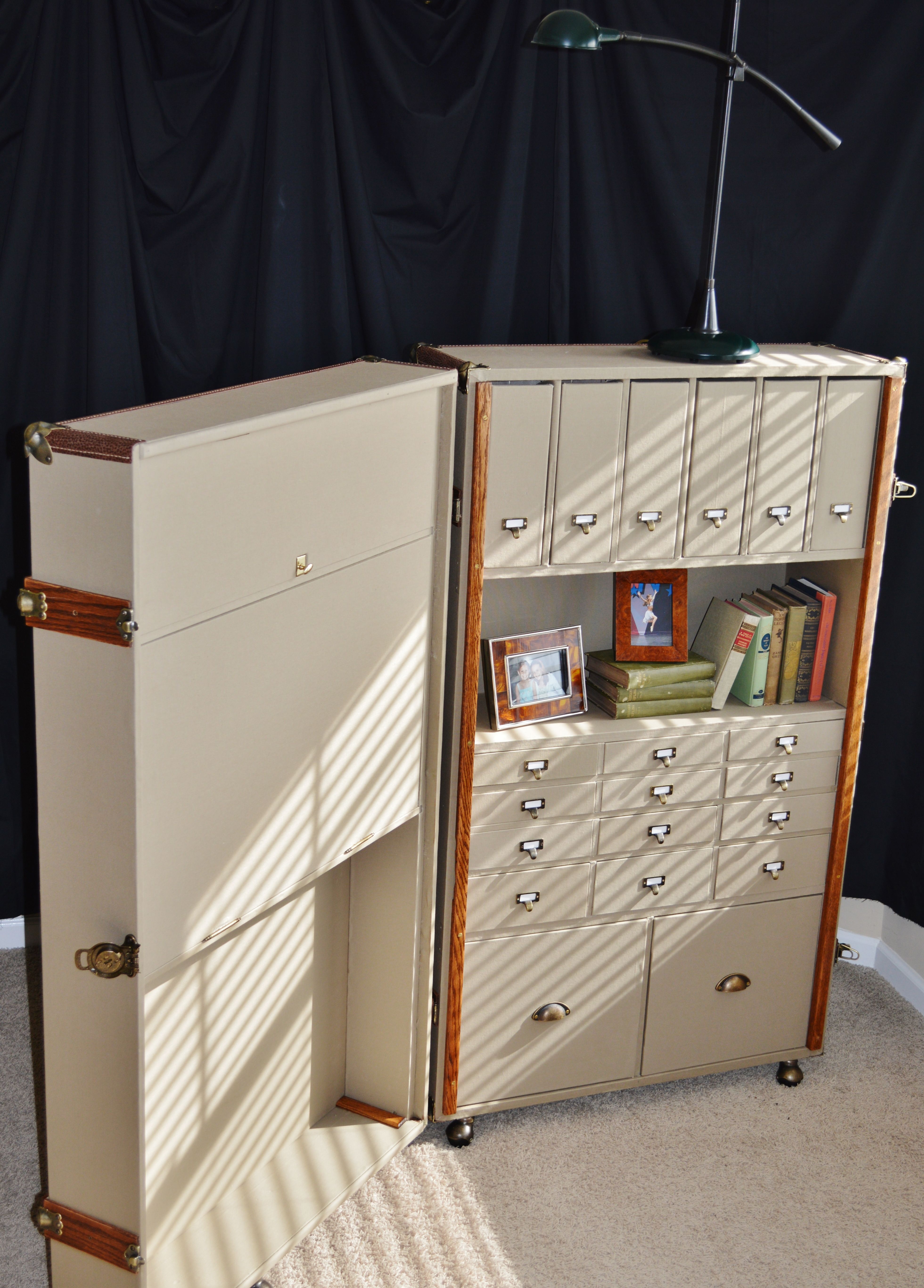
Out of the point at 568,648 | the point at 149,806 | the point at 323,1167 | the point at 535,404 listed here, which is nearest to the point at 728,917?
the point at 568,648

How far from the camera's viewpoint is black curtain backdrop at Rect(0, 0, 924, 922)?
262 centimetres

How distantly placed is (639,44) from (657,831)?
5.02 feet

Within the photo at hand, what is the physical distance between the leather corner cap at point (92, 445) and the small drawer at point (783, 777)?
1.57 meters

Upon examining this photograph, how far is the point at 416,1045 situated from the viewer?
270 centimetres

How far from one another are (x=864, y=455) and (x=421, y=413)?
97 cm

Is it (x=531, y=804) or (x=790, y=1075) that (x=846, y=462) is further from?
(x=790, y=1075)

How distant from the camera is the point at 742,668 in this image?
2855 mm

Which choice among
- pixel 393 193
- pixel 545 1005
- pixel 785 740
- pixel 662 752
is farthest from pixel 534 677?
pixel 393 193

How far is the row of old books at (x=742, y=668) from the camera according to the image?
2766 mm

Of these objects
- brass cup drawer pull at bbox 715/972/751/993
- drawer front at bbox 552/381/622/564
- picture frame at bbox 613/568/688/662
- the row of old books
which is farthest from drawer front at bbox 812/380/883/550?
brass cup drawer pull at bbox 715/972/751/993

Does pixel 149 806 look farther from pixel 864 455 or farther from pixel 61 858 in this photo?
pixel 864 455

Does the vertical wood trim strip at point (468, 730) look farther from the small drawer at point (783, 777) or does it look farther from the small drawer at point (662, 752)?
the small drawer at point (783, 777)

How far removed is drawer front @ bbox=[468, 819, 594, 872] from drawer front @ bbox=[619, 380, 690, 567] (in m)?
0.56

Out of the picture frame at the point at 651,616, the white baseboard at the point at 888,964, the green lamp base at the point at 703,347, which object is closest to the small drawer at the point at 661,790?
the picture frame at the point at 651,616
